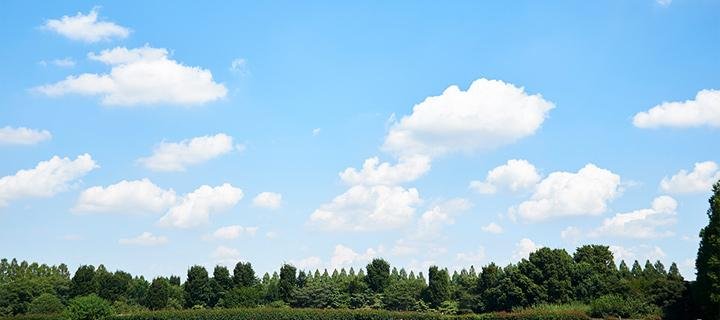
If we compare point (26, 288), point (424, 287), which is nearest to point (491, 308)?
point (424, 287)

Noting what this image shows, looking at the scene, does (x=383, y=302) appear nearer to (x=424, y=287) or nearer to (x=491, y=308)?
(x=424, y=287)

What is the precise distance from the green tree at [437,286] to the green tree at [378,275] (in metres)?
5.43

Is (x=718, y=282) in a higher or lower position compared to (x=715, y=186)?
lower

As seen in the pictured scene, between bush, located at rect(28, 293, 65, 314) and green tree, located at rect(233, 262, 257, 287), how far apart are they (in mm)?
17581

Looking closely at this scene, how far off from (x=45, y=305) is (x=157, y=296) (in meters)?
10.8

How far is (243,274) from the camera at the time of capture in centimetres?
7631

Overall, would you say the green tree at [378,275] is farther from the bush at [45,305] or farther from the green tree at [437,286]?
the bush at [45,305]

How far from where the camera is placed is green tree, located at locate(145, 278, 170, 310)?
7406 cm

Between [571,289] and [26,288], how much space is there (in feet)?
186

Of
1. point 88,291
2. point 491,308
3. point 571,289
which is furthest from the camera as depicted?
point 88,291

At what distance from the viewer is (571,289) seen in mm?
58688

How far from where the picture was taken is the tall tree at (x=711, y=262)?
40.1 metres

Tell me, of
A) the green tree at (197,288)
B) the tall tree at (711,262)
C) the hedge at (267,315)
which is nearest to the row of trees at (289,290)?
the green tree at (197,288)

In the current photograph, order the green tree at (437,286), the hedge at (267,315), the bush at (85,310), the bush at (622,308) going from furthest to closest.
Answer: the green tree at (437,286)
the hedge at (267,315)
the bush at (85,310)
the bush at (622,308)
